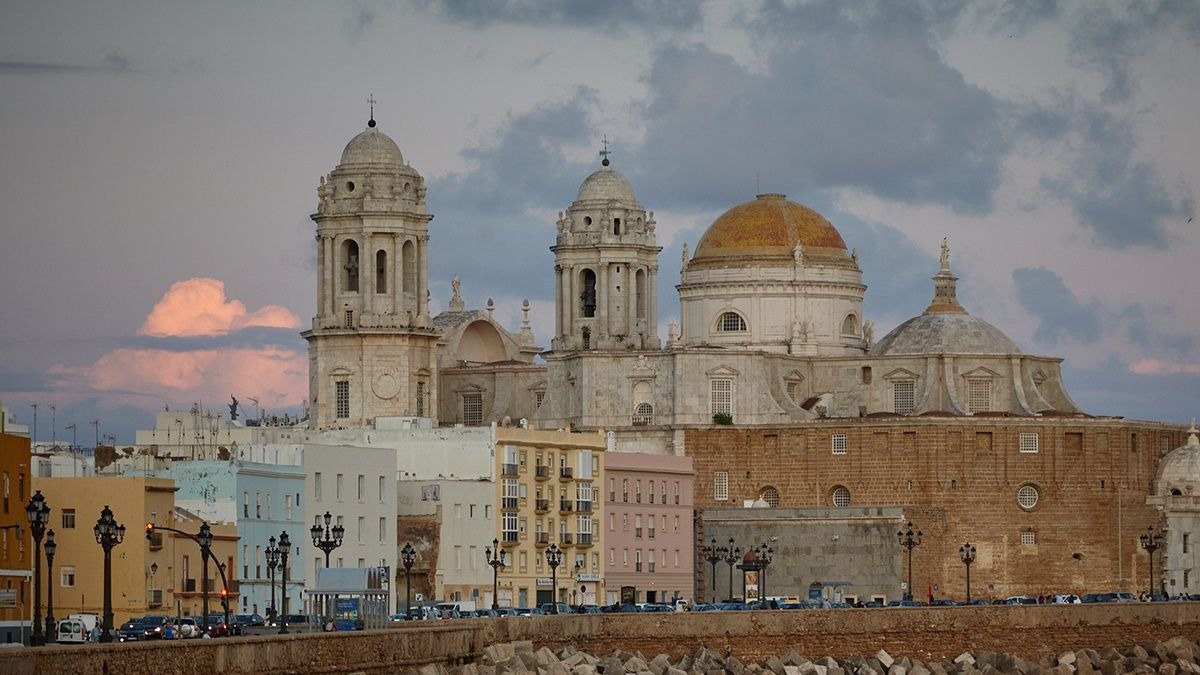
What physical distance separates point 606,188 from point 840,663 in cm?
5945

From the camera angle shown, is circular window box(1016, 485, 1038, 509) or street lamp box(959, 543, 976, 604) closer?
street lamp box(959, 543, 976, 604)

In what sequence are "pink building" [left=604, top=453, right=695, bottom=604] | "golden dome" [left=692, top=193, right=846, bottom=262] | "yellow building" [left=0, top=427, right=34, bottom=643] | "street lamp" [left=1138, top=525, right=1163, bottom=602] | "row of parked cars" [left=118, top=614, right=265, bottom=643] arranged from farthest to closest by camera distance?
1. "golden dome" [left=692, top=193, right=846, bottom=262]
2. "street lamp" [left=1138, top=525, right=1163, bottom=602]
3. "pink building" [left=604, top=453, right=695, bottom=604]
4. "yellow building" [left=0, top=427, right=34, bottom=643]
5. "row of parked cars" [left=118, top=614, right=265, bottom=643]

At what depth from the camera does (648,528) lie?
11025 cm

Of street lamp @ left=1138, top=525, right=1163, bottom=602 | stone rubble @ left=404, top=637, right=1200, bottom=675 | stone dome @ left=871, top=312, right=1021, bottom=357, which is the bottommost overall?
stone rubble @ left=404, top=637, right=1200, bottom=675

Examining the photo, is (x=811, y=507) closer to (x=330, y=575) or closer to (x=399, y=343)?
(x=399, y=343)

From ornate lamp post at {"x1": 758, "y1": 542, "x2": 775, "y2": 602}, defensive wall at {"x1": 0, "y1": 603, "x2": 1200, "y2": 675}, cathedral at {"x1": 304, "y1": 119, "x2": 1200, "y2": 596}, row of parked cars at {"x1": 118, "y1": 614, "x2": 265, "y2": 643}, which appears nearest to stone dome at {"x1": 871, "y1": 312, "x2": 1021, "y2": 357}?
cathedral at {"x1": 304, "y1": 119, "x2": 1200, "y2": 596}

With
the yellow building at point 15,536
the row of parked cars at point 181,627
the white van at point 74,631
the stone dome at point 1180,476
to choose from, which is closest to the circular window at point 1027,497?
the stone dome at point 1180,476

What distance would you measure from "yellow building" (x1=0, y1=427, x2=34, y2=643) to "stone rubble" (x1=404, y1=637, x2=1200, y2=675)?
1203cm

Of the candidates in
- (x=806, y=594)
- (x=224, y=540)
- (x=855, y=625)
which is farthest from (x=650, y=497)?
(x=855, y=625)

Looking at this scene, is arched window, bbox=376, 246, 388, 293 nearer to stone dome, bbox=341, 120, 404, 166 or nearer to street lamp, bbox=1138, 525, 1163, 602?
stone dome, bbox=341, 120, 404, 166

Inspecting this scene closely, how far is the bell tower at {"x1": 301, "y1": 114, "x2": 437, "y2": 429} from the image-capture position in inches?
4587

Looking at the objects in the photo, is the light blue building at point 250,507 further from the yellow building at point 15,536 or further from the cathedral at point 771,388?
the cathedral at point 771,388

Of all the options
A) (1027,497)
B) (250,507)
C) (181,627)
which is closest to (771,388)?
(1027,497)

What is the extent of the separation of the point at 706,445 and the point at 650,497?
960cm
